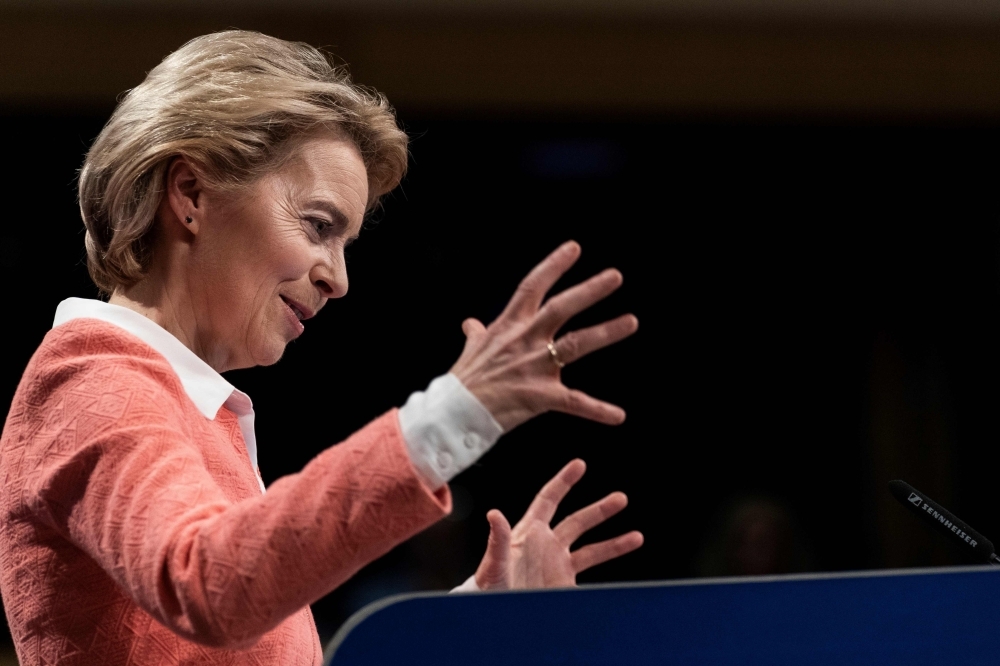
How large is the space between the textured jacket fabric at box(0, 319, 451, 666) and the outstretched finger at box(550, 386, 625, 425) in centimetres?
10

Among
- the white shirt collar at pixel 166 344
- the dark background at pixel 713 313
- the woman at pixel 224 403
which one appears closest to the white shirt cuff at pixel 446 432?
the woman at pixel 224 403

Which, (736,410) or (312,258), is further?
(736,410)

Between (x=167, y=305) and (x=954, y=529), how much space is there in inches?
31.4

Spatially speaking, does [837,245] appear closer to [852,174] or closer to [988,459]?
[852,174]

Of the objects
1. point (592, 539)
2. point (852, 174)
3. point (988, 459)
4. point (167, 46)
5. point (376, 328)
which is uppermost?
point (852, 174)

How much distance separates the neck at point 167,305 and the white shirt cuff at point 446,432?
1.40 ft

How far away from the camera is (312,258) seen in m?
1.11

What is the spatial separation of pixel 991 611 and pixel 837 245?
12.0ft

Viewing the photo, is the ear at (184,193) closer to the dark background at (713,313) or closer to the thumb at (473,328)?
the thumb at (473,328)

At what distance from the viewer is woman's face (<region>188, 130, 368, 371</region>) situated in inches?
42.8

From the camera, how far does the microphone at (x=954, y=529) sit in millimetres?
1026

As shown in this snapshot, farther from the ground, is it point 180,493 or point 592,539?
point 180,493

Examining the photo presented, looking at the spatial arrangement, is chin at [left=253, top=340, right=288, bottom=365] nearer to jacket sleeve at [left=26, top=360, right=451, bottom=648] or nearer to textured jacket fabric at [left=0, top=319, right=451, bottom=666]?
textured jacket fabric at [left=0, top=319, right=451, bottom=666]

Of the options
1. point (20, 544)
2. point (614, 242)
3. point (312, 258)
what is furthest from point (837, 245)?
point (20, 544)
